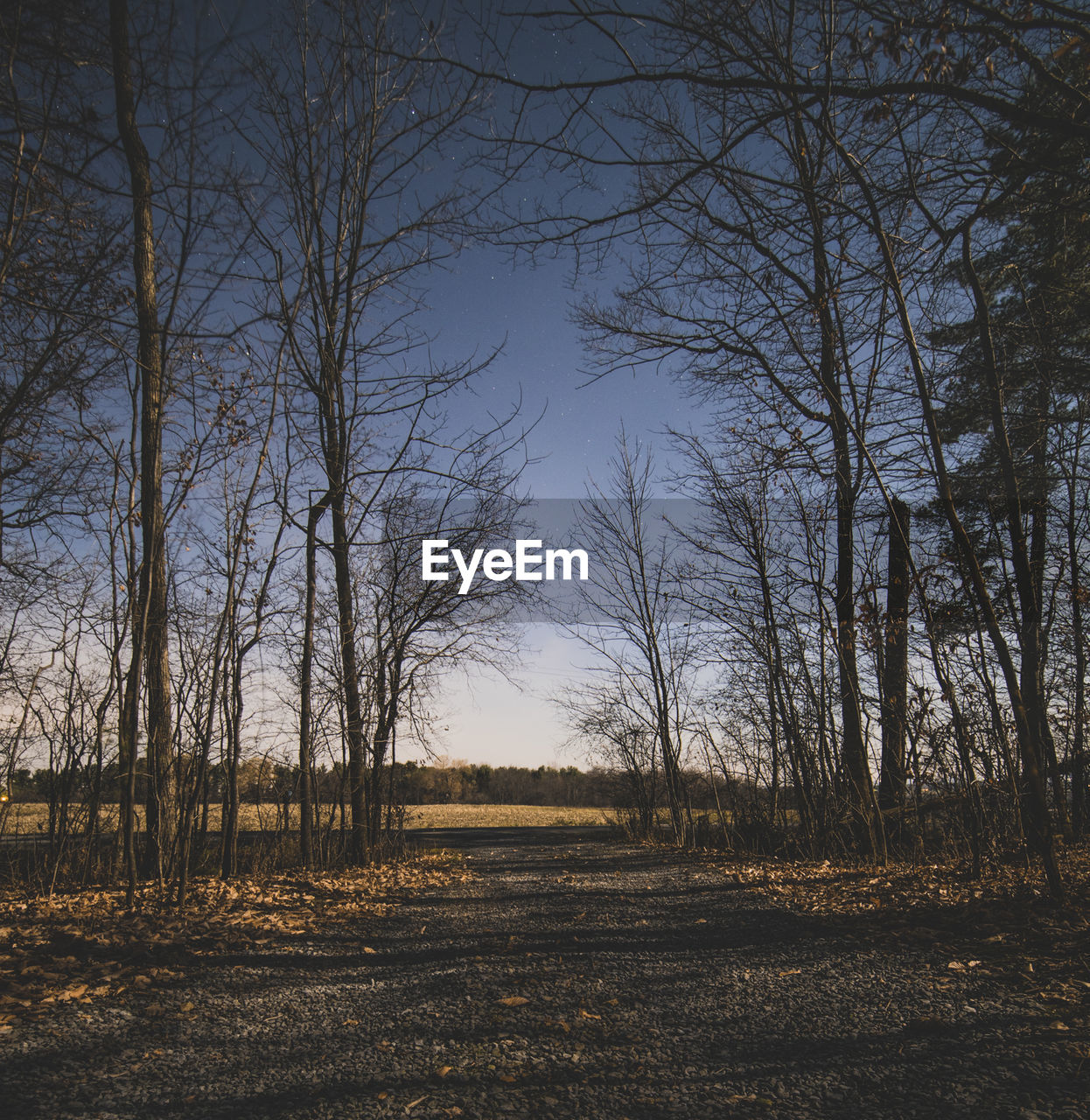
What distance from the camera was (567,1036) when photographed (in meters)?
3.19

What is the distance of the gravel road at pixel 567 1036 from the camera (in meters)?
2.56

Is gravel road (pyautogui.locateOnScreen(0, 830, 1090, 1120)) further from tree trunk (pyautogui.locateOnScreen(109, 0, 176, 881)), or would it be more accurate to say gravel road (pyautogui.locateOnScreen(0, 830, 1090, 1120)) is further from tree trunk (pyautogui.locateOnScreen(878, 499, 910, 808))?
tree trunk (pyautogui.locateOnScreen(878, 499, 910, 808))

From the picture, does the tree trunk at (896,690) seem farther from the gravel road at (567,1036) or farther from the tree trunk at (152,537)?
the tree trunk at (152,537)

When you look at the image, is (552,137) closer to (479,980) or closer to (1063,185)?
(1063,185)

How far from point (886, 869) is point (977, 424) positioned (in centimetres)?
576

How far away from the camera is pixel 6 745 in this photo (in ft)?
25.4

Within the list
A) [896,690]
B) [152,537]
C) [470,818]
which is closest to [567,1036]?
[152,537]

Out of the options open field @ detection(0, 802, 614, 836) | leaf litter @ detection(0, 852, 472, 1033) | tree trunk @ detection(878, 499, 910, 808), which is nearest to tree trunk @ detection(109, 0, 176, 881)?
leaf litter @ detection(0, 852, 472, 1033)

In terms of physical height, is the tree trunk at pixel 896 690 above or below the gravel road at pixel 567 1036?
above

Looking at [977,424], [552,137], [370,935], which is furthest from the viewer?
[977,424]

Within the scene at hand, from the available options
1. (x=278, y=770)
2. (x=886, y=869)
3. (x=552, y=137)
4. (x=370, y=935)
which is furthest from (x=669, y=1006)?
(x=278, y=770)

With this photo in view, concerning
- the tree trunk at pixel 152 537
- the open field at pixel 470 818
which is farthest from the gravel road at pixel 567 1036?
the open field at pixel 470 818

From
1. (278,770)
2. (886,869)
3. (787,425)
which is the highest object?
(787,425)

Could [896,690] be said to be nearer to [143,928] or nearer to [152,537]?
[143,928]
